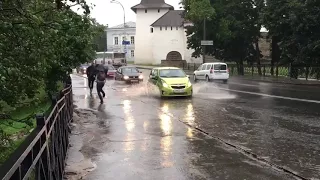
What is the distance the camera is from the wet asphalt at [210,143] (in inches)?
267

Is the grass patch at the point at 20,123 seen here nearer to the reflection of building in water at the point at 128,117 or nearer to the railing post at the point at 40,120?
the railing post at the point at 40,120

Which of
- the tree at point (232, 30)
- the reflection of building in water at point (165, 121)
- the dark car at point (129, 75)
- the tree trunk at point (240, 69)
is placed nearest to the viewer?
the reflection of building in water at point (165, 121)

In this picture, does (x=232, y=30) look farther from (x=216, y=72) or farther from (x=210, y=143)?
(x=210, y=143)

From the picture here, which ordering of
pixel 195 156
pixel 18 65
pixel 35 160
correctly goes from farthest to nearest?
pixel 195 156
pixel 18 65
pixel 35 160

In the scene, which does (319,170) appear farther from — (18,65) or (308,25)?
(308,25)

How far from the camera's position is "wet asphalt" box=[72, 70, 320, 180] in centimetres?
678

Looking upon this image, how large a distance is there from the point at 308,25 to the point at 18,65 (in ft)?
90.5

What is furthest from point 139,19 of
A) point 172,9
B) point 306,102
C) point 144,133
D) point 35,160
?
point 35,160

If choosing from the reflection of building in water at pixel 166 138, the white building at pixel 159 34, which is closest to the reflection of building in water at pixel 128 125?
the reflection of building in water at pixel 166 138

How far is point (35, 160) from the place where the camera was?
3.66 meters

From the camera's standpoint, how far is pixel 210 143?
8.98 m

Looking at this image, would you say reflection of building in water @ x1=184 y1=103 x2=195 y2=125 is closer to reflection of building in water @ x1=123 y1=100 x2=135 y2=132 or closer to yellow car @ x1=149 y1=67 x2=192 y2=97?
reflection of building in water @ x1=123 y1=100 x2=135 y2=132

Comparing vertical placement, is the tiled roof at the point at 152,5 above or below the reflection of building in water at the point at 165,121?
above

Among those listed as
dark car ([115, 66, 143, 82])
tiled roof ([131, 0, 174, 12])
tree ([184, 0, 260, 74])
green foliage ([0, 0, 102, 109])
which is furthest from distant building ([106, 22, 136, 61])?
green foliage ([0, 0, 102, 109])
